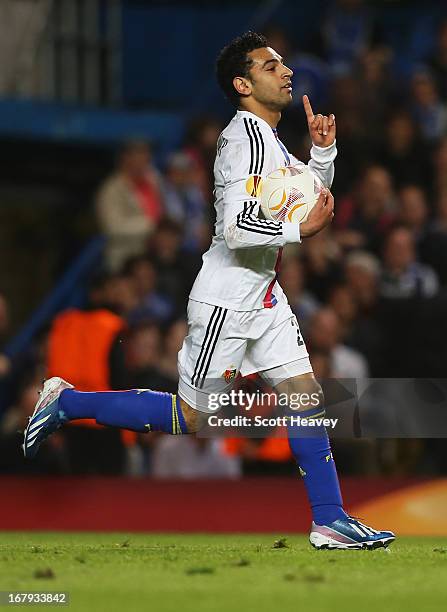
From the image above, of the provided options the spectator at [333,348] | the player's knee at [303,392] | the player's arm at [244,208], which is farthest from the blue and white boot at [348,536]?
the spectator at [333,348]

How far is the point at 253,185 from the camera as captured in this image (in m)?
6.49

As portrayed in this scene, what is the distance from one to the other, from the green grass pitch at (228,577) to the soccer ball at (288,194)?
1448 millimetres

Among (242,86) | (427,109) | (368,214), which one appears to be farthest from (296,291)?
(242,86)

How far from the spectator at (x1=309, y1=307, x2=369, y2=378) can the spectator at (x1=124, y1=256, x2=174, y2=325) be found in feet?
4.35

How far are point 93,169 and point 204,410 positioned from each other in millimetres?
8441

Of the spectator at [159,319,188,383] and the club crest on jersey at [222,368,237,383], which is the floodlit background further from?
the club crest on jersey at [222,368,237,383]

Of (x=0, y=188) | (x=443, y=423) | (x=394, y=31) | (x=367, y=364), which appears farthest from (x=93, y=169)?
(x=443, y=423)

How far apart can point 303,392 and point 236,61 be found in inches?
59.6

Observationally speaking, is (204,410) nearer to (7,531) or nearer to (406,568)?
(406,568)

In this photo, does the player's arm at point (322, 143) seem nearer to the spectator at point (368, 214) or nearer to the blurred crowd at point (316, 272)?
the blurred crowd at point (316, 272)

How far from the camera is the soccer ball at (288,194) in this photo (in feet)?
21.4

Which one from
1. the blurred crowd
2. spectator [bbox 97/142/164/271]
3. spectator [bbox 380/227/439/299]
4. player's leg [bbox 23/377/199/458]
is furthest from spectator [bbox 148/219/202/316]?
player's leg [bbox 23/377/199/458]

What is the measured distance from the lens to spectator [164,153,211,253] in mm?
12242

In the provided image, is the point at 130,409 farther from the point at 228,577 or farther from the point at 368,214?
the point at 368,214
